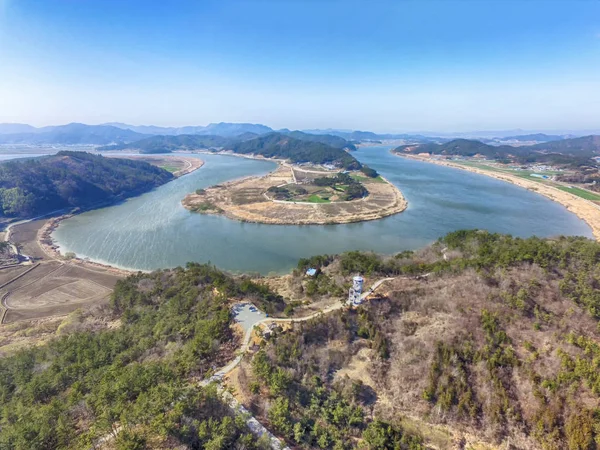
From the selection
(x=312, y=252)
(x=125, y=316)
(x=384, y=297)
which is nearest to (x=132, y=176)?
(x=312, y=252)

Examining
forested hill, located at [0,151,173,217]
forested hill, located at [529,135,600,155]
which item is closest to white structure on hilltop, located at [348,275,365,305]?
forested hill, located at [0,151,173,217]

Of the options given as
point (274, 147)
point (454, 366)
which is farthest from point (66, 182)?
point (274, 147)

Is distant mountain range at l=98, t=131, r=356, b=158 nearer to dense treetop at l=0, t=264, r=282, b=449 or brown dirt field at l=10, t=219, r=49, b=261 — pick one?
brown dirt field at l=10, t=219, r=49, b=261

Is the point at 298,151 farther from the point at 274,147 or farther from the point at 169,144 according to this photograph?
the point at 169,144

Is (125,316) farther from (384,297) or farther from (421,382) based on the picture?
(421,382)

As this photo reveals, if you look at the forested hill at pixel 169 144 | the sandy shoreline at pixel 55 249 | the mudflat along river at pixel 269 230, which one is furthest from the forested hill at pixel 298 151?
the sandy shoreline at pixel 55 249

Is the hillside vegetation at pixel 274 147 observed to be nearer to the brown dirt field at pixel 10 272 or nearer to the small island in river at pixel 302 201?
the small island in river at pixel 302 201
